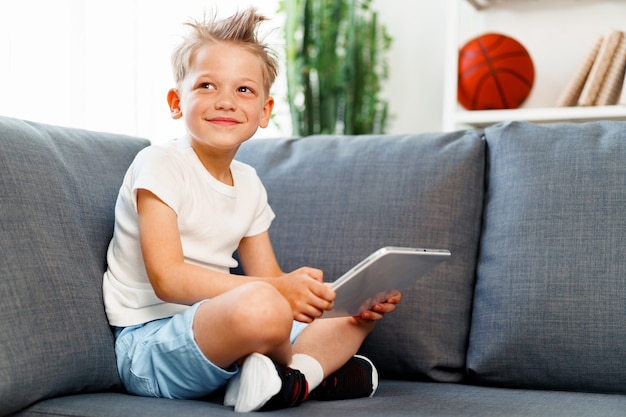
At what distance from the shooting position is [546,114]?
9.01 feet

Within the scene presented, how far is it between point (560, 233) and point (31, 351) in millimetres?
910

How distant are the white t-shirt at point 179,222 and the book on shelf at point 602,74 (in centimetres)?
163

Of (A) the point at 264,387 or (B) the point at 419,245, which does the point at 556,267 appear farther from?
(A) the point at 264,387

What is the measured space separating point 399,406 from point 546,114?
70.2 inches

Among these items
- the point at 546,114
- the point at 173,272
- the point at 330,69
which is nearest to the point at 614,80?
the point at 546,114

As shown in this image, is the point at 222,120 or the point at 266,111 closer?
the point at 222,120

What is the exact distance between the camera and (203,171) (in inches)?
58.4

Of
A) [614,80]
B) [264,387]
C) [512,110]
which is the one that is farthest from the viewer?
[512,110]

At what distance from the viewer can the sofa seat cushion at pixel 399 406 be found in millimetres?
1124

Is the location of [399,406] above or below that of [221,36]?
below

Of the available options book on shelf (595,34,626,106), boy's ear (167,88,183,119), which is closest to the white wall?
boy's ear (167,88,183,119)

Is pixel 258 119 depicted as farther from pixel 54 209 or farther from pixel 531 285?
pixel 531 285

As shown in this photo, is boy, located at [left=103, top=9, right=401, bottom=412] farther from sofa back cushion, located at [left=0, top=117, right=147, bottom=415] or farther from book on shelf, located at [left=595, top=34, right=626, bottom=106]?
book on shelf, located at [left=595, top=34, right=626, bottom=106]

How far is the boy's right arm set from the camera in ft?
4.17
